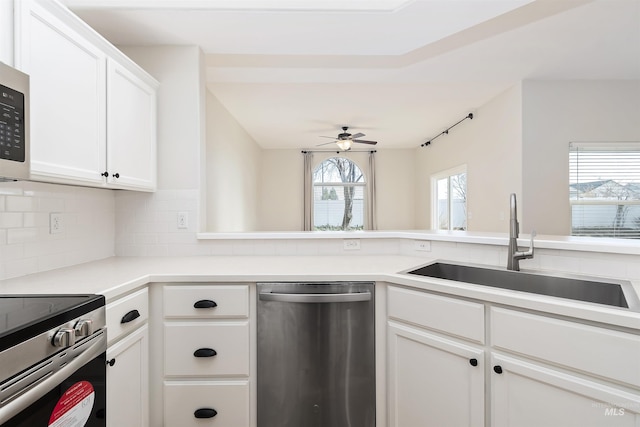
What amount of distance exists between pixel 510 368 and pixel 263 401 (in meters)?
1.06

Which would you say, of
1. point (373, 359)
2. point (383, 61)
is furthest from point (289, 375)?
point (383, 61)

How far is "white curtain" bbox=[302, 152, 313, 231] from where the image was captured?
7477 millimetres

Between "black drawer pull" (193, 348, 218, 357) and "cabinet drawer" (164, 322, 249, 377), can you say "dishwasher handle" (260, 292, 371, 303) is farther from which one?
"black drawer pull" (193, 348, 218, 357)

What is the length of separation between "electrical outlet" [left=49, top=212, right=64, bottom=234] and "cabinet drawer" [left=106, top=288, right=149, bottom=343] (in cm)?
63

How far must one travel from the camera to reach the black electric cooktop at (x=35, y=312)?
0.74 meters

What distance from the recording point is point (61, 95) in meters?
1.37

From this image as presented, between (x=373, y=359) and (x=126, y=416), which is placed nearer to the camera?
(x=126, y=416)

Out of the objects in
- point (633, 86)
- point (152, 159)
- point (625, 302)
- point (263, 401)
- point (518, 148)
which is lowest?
point (263, 401)

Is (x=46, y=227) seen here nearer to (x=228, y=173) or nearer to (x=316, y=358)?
(x=316, y=358)

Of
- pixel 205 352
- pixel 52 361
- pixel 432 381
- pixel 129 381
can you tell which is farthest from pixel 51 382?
pixel 432 381

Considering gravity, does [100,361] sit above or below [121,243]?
below

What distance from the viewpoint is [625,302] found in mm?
1172

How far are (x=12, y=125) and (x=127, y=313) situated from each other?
30.4 inches

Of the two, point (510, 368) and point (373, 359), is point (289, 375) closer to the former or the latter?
point (373, 359)
